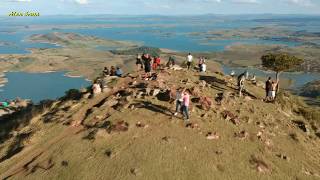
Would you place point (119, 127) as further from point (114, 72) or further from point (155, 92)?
point (114, 72)

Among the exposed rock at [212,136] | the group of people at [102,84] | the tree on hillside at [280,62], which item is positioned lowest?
the exposed rock at [212,136]

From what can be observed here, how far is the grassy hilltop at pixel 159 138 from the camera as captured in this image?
26578 mm

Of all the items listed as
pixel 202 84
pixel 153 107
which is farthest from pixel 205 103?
pixel 202 84

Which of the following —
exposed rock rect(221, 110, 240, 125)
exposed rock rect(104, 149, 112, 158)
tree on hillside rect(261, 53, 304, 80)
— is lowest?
exposed rock rect(104, 149, 112, 158)

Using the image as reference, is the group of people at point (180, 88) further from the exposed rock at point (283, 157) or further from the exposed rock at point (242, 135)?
the exposed rock at point (283, 157)

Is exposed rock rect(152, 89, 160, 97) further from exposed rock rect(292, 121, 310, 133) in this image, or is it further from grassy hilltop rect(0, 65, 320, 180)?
exposed rock rect(292, 121, 310, 133)

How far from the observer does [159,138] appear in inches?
1175

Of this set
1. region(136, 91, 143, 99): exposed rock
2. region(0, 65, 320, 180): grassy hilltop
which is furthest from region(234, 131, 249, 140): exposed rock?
region(136, 91, 143, 99): exposed rock

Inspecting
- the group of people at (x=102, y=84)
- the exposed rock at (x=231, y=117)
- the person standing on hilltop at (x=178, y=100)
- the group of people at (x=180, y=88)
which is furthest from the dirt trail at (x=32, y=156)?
the exposed rock at (x=231, y=117)

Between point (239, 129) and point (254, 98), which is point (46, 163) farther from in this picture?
point (254, 98)

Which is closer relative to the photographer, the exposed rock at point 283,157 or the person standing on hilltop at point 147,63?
the exposed rock at point 283,157

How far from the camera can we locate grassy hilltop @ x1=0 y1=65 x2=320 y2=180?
2658cm

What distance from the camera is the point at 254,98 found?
42844 mm

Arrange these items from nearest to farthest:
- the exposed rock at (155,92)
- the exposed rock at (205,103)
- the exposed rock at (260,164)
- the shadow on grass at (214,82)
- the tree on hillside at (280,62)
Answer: the exposed rock at (260,164) → the exposed rock at (205,103) → the exposed rock at (155,92) → the shadow on grass at (214,82) → the tree on hillside at (280,62)
